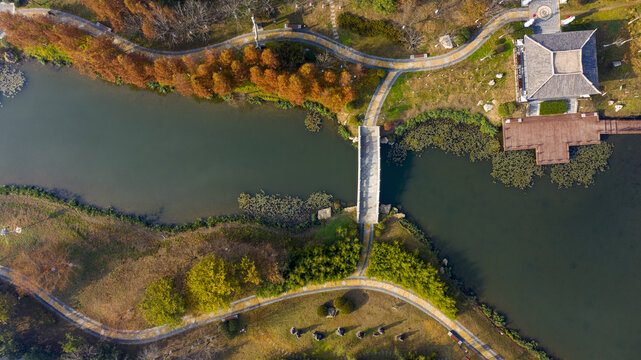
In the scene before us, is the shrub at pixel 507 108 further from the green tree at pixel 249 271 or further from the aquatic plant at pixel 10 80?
the aquatic plant at pixel 10 80

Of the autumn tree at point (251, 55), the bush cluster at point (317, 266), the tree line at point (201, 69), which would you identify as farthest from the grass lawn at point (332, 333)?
the autumn tree at point (251, 55)

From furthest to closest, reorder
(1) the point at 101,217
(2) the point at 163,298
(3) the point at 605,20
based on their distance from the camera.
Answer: (1) the point at 101,217 < (3) the point at 605,20 < (2) the point at 163,298

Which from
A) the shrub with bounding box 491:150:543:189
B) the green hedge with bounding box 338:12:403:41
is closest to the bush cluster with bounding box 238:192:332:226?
the green hedge with bounding box 338:12:403:41

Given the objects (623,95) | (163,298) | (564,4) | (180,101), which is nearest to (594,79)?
(623,95)

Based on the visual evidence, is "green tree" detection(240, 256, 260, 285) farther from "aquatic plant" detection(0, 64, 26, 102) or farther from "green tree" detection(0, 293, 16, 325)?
"aquatic plant" detection(0, 64, 26, 102)

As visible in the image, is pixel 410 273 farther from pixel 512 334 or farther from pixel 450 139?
pixel 450 139

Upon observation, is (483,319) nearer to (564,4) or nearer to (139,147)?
(564,4)
